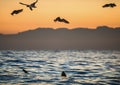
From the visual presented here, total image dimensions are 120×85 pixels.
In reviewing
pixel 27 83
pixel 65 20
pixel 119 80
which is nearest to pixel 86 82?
pixel 119 80

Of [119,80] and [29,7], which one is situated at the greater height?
[29,7]

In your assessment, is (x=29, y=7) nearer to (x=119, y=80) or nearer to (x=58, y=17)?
(x=58, y=17)

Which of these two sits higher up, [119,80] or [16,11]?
[16,11]

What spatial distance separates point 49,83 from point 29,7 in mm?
13067

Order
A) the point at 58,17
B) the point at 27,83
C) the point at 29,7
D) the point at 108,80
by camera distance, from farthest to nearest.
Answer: the point at 108,80 < the point at 27,83 < the point at 58,17 < the point at 29,7

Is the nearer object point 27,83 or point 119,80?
point 27,83

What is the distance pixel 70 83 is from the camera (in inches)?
1394

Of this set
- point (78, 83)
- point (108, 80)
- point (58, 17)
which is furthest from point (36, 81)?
point (58, 17)

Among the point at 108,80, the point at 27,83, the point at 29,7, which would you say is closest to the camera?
the point at 29,7

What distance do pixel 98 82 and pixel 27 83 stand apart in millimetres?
8092

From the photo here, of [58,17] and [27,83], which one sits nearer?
[58,17]

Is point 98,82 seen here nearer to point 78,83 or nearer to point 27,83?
point 78,83

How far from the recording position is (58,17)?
84.8 ft

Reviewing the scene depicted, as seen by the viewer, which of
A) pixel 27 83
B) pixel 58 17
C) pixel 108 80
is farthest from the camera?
pixel 108 80
